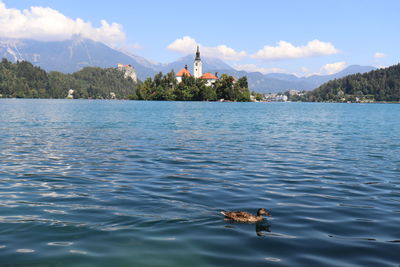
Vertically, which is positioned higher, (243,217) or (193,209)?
(243,217)

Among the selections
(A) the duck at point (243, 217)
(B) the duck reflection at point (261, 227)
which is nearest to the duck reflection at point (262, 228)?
(B) the duck reflection at point (261, 227)

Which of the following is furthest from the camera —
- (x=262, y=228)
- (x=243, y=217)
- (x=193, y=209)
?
(x=193, y=209)

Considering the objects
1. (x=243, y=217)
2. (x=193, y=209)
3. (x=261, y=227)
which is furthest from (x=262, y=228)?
(x=193, y=209)

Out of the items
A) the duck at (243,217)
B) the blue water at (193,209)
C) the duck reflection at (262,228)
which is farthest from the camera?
the duck at (243,217)

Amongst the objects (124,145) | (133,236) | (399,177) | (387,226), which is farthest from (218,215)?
(124,145)

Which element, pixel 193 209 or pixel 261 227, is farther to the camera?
pixel 193 209

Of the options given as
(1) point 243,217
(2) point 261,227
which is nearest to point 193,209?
(1) point 243,217

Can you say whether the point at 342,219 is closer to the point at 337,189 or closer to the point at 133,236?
the point at 337,189

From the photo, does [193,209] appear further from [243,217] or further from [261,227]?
[261,227]

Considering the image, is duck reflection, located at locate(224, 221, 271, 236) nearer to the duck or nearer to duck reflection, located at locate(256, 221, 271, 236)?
duck reflection, located at locate(256, 221, 271, 236)

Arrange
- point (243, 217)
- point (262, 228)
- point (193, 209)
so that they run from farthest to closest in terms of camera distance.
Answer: point (193, 209), point (243, 217), point (262, 228)

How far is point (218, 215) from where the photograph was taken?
11.5m

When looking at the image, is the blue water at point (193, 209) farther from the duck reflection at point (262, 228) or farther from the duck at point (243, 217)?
the duck at point (243, 217)

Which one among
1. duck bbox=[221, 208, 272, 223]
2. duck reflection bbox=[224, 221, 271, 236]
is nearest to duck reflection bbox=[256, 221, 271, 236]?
duck reflection bbox=[224, 221, 271, 236]
